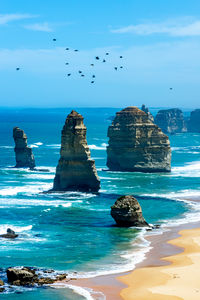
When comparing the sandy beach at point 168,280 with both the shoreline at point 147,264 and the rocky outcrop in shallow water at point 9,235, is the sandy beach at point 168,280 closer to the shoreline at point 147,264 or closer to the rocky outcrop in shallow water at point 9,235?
the shoreline at point 147,264

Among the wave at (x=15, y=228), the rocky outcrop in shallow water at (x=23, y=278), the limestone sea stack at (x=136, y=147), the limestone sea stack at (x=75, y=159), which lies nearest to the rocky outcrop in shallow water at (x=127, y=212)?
the wave at (x=15, y=228)

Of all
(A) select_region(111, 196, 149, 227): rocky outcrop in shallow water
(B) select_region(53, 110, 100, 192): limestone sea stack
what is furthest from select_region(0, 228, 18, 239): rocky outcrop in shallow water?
(B) select_region(53, 110, 100, 192): limestone sea stack

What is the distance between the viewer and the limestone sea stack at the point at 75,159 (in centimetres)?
8550

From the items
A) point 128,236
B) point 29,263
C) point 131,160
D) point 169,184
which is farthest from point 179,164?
point 29,263

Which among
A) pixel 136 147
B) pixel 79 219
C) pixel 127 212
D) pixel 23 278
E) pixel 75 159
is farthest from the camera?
pixel 136 147

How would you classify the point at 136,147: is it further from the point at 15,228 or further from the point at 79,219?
the point at 15,228

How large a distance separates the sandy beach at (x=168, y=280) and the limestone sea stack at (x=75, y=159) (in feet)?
104

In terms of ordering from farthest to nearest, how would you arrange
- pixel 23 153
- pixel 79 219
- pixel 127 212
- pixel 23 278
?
pixel 23 153 < pixel 79 219 < pixel 127 212 < pixel 23 278

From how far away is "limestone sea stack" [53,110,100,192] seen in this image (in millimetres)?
85500

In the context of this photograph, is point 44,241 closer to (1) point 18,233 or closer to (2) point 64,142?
(1) point 18,233

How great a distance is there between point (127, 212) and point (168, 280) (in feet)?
59.1

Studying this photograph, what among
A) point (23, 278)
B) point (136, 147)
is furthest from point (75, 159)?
A: point (23, 278)

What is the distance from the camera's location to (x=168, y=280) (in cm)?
4638

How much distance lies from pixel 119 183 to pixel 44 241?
43.0 m
